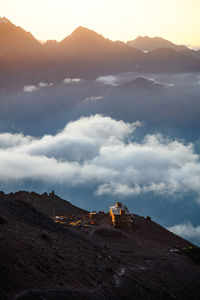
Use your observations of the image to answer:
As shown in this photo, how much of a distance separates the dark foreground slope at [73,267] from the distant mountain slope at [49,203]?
4028 cm

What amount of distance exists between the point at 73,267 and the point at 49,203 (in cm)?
6381

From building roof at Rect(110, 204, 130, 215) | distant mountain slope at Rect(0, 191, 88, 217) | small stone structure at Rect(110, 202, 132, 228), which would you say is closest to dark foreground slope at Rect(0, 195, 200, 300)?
small stone structure at Rect(110, 202, 132, 228)

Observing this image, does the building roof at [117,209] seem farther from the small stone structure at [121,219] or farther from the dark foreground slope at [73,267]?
the dark foreground slope at [73,267]

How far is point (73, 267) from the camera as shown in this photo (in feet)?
80.0

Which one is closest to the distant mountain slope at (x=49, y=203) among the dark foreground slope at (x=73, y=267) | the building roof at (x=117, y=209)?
the building roof at (x=117, y=209)

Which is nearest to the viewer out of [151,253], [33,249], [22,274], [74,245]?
[22,274]

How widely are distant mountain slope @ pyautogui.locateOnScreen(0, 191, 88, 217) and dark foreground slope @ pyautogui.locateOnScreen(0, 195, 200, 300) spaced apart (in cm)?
4028

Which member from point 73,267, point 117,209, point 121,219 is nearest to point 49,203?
point 117,209

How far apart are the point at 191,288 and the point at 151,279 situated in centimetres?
458

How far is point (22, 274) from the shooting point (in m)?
19.0

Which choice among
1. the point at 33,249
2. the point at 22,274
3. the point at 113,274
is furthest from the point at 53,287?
the point at 113,274

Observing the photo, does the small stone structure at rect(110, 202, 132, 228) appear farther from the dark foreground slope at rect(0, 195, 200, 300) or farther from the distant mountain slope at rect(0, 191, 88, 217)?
the distant mountain slope at rect(0, 191, 88, 217)

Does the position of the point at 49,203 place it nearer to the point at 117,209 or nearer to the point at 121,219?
the point at 117,209

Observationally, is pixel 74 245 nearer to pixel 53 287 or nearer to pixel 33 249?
pixel 33 249
